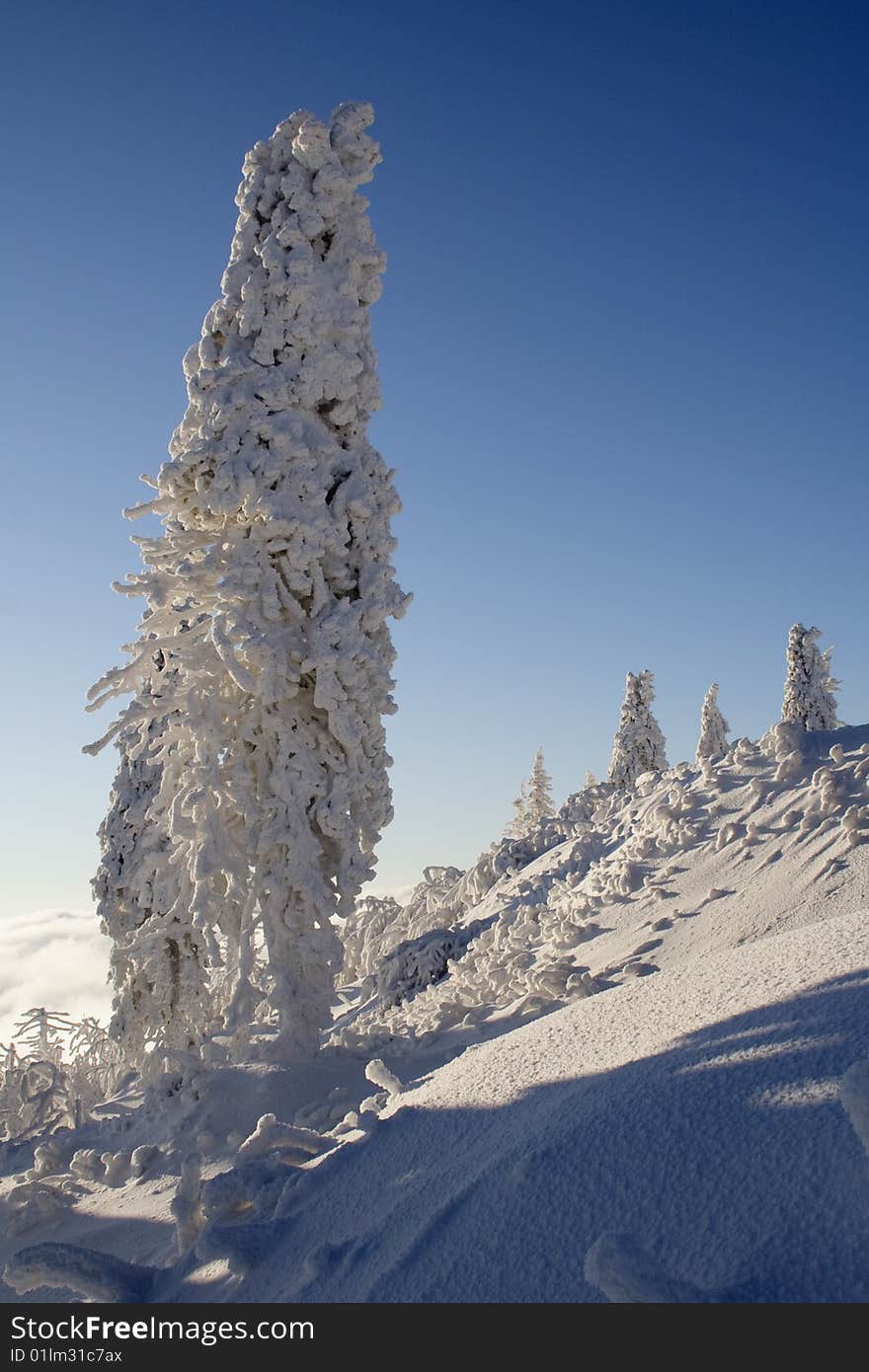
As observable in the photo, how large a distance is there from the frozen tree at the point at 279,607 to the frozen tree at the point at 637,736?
26.7 meters

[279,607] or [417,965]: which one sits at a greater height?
[279,607]

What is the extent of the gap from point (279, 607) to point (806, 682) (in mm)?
29976

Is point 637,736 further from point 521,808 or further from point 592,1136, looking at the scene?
point 592,1136

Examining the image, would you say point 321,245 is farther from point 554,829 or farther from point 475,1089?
point 554,829

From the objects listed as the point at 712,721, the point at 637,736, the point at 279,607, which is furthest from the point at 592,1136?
the point at 712,721

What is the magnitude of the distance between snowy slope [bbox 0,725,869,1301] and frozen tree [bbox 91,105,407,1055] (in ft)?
6.24

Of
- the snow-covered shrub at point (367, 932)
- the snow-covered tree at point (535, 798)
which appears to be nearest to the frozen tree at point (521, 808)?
the snow-covered tree at point (535, 798)

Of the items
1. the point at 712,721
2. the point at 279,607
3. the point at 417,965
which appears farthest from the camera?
the point at 712,721

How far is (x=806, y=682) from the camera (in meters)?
35.2

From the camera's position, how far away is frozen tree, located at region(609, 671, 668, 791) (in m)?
36.2

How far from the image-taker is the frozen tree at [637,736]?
36.2 meters

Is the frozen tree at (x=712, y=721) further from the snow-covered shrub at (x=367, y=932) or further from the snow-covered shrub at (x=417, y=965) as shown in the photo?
the snow-covered shrub at (x=417, y=965)

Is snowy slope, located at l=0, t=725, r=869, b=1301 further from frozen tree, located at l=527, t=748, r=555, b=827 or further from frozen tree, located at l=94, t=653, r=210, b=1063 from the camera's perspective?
frozen tree, located at l=527, t=748, r=555, b=827

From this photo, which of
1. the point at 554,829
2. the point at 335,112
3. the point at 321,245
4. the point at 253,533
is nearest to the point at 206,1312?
the point at 253,533
